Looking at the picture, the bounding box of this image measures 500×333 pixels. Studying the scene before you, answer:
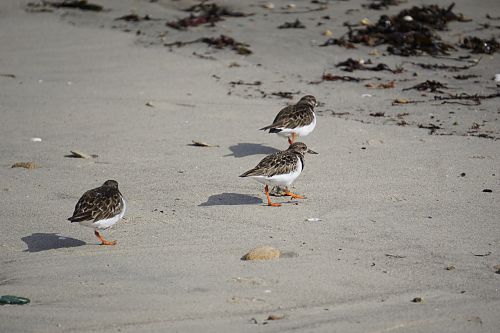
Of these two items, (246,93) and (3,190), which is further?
(246,93)

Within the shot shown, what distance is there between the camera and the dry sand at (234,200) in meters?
4.96

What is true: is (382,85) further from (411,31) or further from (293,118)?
(293,118)

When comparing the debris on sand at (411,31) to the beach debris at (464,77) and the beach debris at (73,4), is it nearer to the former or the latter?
the beach debris at (464,77)

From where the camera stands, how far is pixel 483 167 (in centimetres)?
798

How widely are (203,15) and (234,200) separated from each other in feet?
28.3

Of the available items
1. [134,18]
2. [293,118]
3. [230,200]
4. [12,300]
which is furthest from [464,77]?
[12,300]

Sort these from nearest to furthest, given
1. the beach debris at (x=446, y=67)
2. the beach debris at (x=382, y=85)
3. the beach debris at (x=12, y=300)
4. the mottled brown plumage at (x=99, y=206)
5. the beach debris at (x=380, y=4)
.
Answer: the beach debris at (x=12, y=300) → the mottled brown plumage at (x=99, y=206) → the beach debris at (x=382, y=85) → the beach debris at (x=446, y=67) → the beach debris at (x=380, y=4)

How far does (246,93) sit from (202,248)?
537cm

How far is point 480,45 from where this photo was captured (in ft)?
40.7

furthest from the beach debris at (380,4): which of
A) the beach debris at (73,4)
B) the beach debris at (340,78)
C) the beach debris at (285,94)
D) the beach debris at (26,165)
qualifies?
the beach debris at (26,165)

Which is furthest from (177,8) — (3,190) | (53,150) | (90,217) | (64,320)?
(64,320)

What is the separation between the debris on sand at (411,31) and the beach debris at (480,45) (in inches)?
10.2

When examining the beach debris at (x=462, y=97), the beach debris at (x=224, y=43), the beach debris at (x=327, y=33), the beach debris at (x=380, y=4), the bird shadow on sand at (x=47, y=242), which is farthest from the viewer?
the beach debris at (x=380, y=4)

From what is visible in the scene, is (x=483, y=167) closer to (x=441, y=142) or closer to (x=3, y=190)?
(x=441, y=142)
